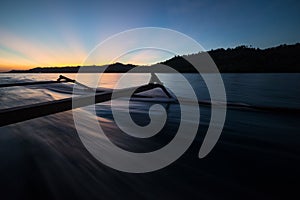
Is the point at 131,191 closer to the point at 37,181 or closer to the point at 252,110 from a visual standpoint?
the point at 37,181

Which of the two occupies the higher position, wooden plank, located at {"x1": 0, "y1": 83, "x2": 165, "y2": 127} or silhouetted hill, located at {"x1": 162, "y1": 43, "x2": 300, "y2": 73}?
silhouetted hill, located at {"x1": 162, "y1": 43, "x2": 300, "y2": 73}

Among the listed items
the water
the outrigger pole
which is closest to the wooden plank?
the outrigger pole

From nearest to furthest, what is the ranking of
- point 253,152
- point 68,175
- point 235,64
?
point 68,175 < point 253,152 < point 235,64

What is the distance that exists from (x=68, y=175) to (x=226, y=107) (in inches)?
262

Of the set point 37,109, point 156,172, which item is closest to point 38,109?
point 37,109

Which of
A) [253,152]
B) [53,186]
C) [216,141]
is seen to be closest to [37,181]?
[53,186]

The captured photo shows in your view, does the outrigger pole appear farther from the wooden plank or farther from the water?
the water

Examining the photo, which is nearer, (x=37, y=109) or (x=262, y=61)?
(x=37, y=109)

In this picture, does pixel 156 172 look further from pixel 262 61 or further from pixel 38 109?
pixel 262 61

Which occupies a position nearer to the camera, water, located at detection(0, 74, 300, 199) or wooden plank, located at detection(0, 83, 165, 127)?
water, located at detection(0, 74, 300, 199)

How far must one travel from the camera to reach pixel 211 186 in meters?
2.08

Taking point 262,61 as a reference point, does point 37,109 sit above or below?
below

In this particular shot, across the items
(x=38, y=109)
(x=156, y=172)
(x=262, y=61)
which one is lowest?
(x=156, y=172)

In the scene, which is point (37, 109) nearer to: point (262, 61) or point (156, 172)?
point (156, 172)
